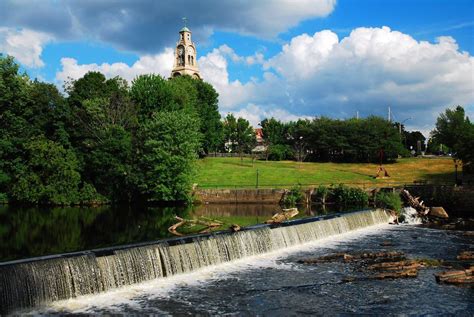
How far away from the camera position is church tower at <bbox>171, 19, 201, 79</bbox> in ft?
454

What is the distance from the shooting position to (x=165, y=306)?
64.7ft

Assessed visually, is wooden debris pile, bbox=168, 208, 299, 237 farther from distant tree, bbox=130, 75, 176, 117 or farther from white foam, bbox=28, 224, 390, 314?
distant tree, bbox=130, 75, 176, 117

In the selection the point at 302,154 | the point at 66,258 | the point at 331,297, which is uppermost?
the point at 302,154

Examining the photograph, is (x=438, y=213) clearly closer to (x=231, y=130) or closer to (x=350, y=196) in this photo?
(x=350, y=196)

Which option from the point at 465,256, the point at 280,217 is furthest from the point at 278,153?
the point at 465,256

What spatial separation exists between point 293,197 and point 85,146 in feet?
96.8

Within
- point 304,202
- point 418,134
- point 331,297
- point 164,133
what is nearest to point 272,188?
point 304,202

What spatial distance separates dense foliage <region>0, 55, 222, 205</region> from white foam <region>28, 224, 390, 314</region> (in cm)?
3058

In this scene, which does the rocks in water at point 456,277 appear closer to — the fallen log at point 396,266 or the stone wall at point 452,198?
the fallen log at point 396,266

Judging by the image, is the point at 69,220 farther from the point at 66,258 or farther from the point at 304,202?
the point at 304,202

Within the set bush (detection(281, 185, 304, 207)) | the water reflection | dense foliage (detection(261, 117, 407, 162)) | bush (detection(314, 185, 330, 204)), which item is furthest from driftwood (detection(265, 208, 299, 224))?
dense foliage (detection(261, 117, 407, 162))

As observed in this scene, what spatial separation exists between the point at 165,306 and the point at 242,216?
1196 inches

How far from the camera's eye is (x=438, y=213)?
2090 inches

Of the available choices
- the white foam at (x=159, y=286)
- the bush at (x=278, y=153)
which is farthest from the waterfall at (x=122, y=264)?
the bush at (x=278, y=153)
